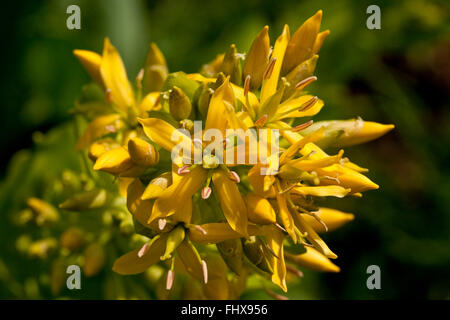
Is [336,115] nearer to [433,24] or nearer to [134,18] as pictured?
[433,24]

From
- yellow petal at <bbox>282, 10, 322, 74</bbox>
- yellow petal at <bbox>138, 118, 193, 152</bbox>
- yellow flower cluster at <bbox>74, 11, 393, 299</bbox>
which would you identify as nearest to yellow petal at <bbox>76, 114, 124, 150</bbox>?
yellow flower cluster at <bbox>74, 11, 393, 299</bbox>

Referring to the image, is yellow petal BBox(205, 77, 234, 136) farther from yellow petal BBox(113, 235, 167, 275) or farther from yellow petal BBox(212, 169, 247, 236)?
yellow petal BBox(113, 235, 167, 275)

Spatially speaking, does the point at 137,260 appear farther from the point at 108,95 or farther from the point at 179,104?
the point at 108,95

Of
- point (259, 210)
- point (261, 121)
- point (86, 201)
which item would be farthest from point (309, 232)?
point (86, 201)

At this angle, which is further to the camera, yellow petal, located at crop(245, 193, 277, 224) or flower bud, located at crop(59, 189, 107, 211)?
flower bud, located at crop(59, 189, 107, 211)

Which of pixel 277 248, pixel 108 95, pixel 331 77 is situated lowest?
pixel 277 248

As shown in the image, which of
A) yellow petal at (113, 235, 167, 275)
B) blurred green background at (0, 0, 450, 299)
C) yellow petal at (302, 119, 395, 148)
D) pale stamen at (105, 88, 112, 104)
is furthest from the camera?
blurred green background at (0, 0, 450, 299)

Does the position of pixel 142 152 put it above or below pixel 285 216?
above
